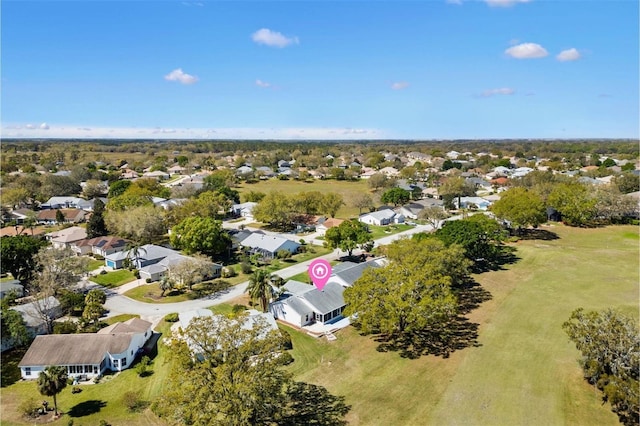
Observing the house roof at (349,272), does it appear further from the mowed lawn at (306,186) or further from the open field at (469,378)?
the mowed lawn at (306,186)


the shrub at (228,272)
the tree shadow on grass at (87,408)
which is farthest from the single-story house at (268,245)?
the tree shadow on grass at (87,408)

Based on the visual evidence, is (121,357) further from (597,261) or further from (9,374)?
(597,261)

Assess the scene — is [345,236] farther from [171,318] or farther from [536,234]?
[536,234]

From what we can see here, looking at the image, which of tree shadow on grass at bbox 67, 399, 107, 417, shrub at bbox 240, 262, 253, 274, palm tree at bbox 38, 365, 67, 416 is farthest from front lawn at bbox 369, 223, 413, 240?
palm tree at bbox 38, 365, 67, 416

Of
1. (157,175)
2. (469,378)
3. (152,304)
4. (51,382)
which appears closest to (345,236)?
(152,304)

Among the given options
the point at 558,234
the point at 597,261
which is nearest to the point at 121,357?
the point at 597,261

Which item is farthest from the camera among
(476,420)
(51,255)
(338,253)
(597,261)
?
(338,253)
